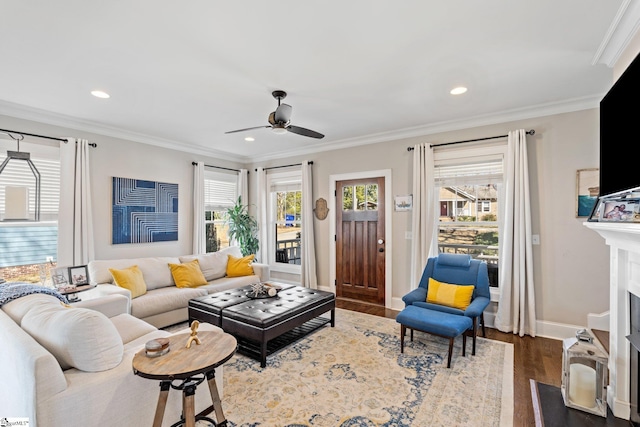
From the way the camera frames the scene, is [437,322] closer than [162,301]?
Yes

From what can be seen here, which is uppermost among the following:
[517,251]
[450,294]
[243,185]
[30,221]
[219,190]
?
[243,185]

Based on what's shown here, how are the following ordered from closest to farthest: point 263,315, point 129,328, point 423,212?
point 129,328
point 263,315
point 423,212

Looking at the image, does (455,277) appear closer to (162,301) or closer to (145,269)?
(162,301)

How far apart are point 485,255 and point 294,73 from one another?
339 centimetres

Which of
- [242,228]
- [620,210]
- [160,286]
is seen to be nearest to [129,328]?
[160,286]

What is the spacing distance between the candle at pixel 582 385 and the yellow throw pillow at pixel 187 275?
163 inches

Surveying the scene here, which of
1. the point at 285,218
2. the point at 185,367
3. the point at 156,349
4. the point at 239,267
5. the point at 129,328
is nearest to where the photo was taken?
the point at 185,367

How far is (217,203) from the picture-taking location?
5.96 meters

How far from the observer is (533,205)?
3627mm

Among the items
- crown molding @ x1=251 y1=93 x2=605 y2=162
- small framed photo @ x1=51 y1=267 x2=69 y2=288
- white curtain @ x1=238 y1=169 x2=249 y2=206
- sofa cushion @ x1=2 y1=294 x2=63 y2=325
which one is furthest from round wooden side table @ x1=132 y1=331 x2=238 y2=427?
white curtain @ x1=238 y1=169 x2=249 y2=206

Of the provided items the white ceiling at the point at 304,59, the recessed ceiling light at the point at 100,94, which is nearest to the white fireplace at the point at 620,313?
the white ceiling at the point at 304,59

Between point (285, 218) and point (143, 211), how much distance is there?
99.4 inches

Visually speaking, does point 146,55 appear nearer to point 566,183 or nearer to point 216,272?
point 216,272

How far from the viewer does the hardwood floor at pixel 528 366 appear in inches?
87.5
